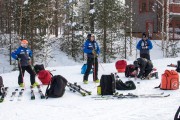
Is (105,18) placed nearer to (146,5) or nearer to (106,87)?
(146,5)

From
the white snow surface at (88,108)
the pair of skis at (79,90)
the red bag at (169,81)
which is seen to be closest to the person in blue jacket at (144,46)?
the red bag at (169,81)

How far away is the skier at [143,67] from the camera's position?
12.5 meters

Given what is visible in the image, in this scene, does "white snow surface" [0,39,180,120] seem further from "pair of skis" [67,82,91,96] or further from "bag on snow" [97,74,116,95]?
"bag on snow" [97,74,116,95]

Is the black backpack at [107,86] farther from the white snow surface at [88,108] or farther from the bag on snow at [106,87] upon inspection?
the white snow surface at [88,108]

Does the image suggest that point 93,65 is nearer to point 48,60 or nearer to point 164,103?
point 164,103

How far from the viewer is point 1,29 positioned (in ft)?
121

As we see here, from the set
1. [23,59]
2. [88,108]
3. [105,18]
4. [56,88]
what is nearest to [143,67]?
[56,88]

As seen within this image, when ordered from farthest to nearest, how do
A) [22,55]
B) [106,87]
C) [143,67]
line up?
[143,67] < [22,55] < [106,87]

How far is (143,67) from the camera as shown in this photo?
12461 millimetres

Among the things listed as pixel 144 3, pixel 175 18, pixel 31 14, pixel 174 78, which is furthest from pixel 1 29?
pixel 174 78

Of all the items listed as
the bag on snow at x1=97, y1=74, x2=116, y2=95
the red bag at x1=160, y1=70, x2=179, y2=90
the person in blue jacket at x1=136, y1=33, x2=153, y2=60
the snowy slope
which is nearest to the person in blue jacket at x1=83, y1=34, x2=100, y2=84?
the snowy slope

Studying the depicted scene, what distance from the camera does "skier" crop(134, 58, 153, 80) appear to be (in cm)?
1245

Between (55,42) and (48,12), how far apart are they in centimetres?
551

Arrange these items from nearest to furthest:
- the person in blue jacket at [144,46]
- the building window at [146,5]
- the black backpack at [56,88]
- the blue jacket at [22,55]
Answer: the black backpack at [56,88], the blue jacket at [22,55], the person in blue jacket at [144,46], the building window at [146,5]
